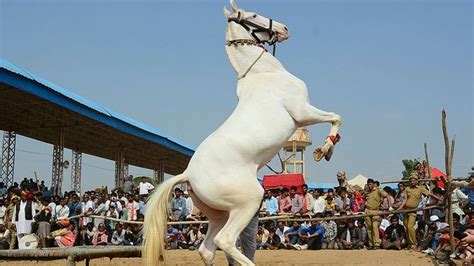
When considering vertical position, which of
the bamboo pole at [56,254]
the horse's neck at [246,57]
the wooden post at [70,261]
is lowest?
the wooden post at [70,261]

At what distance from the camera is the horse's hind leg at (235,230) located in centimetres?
471

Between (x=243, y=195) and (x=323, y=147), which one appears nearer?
(x=243, y=195)

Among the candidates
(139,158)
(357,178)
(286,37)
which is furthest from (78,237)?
(357,178)

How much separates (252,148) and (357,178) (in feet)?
88.4

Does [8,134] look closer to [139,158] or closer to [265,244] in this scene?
[139,158]

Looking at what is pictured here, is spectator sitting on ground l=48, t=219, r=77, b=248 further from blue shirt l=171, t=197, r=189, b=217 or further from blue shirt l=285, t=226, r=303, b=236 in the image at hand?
blue shirt l=285, t=226, r=303, b=236

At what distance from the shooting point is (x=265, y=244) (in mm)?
13352

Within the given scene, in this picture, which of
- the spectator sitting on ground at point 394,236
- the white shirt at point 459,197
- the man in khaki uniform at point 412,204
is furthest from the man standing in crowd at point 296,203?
the white shirt at point 459,197

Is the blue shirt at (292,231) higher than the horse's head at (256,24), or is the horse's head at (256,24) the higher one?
the horse's head at (256,24)

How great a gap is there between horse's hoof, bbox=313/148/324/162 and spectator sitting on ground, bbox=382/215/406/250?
6764 mm

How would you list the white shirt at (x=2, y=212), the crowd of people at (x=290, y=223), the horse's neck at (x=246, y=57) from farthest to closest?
the white shirt at (x=2, y=212)
the crowd of people at (x=290, y=223)
the horse's neck at (x=246, y=57)

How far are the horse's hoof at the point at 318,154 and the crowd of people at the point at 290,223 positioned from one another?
5.74 metres

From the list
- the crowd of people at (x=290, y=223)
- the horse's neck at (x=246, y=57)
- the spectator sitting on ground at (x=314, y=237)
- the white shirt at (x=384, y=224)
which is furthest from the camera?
the spectator sitting on ground at (x=314, y=237)

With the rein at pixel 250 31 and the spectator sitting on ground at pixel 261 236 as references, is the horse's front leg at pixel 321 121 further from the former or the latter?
the spectator sitting on ground at pixel 261 236
